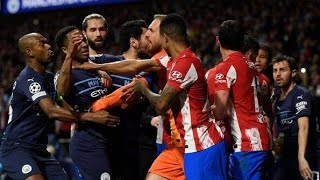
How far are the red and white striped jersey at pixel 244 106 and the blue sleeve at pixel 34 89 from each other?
175cm

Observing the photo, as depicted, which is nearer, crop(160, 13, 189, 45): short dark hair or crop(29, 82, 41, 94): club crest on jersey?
crop(160, 13, 189, 45): short dark hair

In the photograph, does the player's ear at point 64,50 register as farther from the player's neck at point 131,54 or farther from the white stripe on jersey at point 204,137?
the white stripe on jersey at point 204,137

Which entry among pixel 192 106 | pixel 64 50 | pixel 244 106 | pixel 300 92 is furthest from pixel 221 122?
pixel 64 50

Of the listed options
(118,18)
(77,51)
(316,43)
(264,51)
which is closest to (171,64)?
(77,51)

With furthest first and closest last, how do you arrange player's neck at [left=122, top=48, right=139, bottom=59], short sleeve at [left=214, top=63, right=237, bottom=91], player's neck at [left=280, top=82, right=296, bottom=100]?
player's neck at [left=280, top=82, right=296, bottom=100] < player's neck at [left=122, top=48, right=139, bottom=59] < short sleeve at [left=214, top=63, right=237, bottom=91]

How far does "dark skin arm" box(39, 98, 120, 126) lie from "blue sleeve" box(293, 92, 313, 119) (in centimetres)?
210

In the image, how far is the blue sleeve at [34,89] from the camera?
22.2 ft

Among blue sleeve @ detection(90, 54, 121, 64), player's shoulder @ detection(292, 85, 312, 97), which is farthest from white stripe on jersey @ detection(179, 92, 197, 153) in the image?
player's shoulder @ detection(292, 85, 312, 97)

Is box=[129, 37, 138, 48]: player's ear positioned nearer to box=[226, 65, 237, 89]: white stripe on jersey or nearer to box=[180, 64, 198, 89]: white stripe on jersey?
box=[226, 65, 237, 89]: white stripe on jersey

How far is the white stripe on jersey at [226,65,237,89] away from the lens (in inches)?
253

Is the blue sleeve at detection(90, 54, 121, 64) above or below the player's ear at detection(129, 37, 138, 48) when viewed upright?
below

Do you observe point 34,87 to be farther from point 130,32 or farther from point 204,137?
point 204,137

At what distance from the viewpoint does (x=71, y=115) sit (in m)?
6.77

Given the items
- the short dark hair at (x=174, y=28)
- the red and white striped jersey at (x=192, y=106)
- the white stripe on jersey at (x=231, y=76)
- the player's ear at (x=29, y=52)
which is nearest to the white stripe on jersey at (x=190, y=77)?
the red and white striped jersey at (x=192, y=106)
